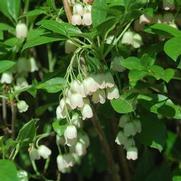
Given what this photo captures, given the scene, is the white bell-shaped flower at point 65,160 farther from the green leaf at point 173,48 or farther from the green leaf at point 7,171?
the green leaf at point 173,48

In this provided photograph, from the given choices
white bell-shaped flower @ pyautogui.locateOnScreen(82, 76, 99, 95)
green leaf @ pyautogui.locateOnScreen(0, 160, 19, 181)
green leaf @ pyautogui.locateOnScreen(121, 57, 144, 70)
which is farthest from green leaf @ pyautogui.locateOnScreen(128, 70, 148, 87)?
green leaf @ pyautogui.locateOnScreen(0, 160, 19, 181)

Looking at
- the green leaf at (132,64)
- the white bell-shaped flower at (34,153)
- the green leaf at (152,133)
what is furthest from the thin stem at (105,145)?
the green leaf at (132,64)

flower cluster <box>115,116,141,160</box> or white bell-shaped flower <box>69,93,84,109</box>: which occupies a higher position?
white bell-shaped flower <box>69,93,84,109</box>

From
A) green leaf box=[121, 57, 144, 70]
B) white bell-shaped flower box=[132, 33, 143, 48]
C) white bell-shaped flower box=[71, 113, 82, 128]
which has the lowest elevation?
white bell-shaped flower box=[71, 113, 82, 128]

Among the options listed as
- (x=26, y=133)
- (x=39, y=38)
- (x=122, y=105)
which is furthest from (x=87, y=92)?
(x=26, y=133)

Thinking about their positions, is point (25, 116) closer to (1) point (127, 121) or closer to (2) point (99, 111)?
Answer: (2) point (99, 111)

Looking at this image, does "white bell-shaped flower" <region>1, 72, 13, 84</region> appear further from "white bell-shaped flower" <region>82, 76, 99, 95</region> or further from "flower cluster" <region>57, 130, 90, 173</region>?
"white bell-shaped flower" <region>82, 76, 99, 95</region>

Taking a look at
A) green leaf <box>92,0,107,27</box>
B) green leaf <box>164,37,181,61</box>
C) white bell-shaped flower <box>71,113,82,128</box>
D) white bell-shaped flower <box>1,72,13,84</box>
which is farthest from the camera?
white bell-shaped flower <box>1,72,13,84</box>
